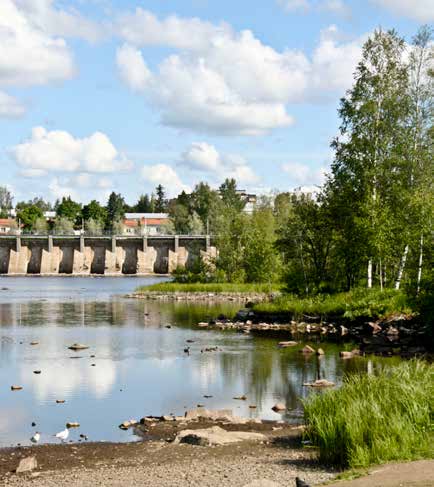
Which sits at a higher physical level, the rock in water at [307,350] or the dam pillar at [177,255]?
the dam pillar at [177,255]

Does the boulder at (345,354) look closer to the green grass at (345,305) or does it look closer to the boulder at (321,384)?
the boulder at (321,384)

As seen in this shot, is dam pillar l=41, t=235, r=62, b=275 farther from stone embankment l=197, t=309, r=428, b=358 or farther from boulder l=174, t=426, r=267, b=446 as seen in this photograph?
boulder l=174, t=426, r=267, b=446

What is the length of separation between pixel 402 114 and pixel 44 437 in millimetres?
34897

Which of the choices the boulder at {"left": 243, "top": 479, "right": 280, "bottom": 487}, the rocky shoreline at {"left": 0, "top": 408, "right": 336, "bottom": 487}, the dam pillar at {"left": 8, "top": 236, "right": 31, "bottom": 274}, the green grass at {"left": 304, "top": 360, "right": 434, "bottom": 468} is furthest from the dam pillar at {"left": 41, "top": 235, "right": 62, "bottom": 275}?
the boulder at {"left": 243, "top": 479, "right": 280, "bottom": 487}

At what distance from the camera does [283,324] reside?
166 feet

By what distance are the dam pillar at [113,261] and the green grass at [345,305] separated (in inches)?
3766

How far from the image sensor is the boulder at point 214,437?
64.2 feet

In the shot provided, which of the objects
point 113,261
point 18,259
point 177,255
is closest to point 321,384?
point 177,255

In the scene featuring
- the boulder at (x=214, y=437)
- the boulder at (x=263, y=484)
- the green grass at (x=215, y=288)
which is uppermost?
the green grass at (x=215, y=288)

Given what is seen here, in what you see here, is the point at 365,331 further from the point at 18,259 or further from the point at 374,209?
the point at 18,259

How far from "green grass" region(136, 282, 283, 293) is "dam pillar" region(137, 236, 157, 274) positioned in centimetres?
5882

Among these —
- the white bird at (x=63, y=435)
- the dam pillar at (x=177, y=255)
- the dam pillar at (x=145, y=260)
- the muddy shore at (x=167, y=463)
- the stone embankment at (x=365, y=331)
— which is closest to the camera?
the muddy shore at (x=167, y=463)

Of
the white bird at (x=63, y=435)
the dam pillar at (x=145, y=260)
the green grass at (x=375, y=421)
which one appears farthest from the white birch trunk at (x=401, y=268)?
the dam pillar at (x=145, y=260)

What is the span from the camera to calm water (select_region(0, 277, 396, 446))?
81.1 feet
